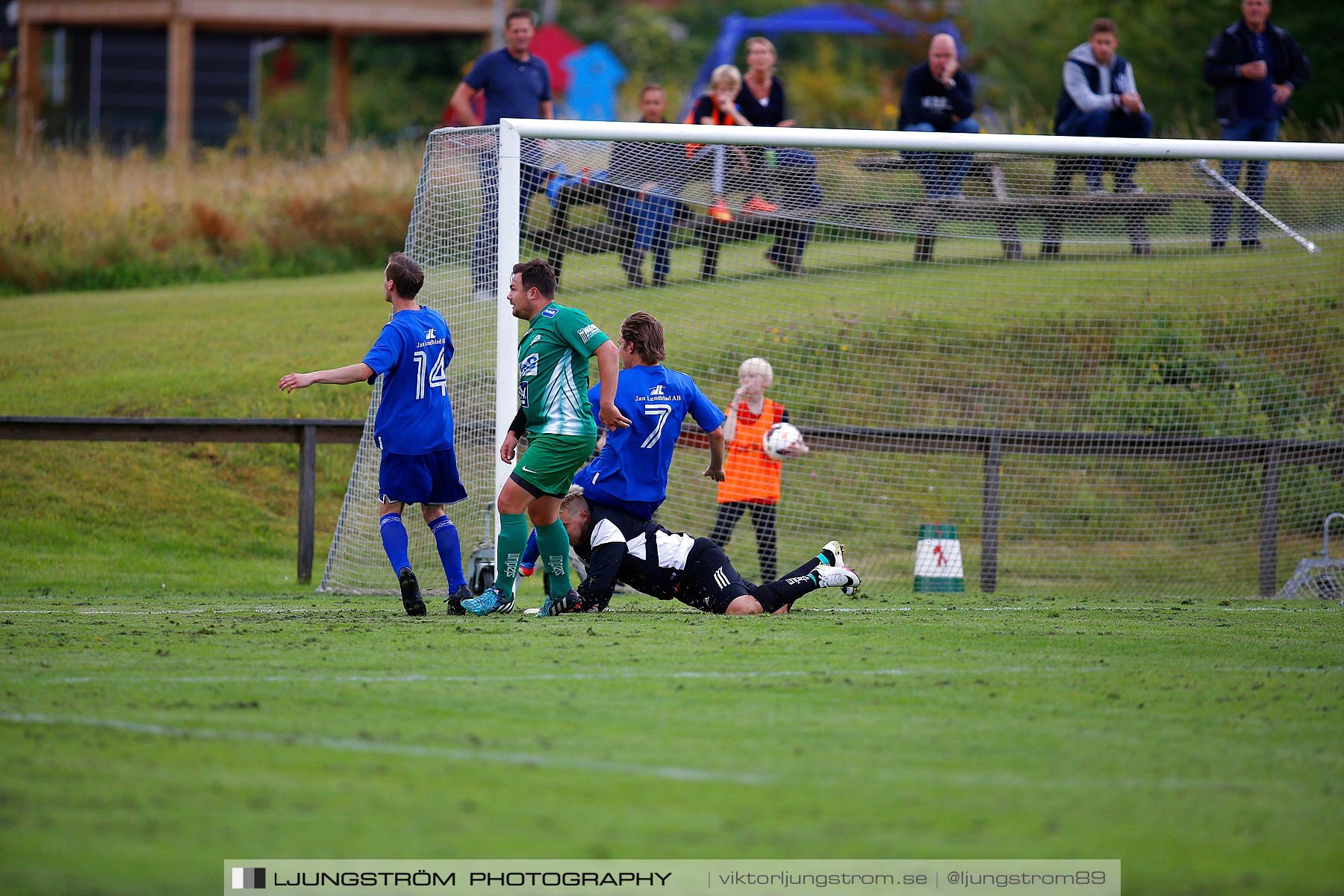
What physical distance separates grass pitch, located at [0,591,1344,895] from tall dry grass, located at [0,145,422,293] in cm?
1142

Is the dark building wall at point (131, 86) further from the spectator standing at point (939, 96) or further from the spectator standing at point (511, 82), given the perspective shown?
the spectator standing at point (939, 96)

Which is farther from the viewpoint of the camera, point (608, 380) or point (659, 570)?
point (659, 570)

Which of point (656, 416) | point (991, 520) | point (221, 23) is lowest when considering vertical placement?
point (991, 520)

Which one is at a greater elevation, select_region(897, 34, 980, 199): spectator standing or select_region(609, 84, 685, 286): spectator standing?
select_region(897, 34, 980, 199): spectator standing

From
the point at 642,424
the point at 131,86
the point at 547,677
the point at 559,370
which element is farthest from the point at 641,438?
the point at 131,86

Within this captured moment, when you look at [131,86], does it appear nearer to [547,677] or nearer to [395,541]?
[395,541]

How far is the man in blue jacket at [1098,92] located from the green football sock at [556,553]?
25.7ft

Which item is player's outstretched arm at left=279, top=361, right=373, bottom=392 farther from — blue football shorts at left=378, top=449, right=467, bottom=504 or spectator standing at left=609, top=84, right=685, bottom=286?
spectator standing at left=609, top=84, right=685, bottom=286

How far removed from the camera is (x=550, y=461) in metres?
7.90

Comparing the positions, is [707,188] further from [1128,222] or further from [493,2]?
[493,2]

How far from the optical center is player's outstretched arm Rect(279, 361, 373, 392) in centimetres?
766

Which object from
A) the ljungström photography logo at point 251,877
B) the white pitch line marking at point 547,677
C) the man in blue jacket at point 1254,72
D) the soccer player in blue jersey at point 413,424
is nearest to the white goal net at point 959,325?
the soccer player in blue jersey at point 413,424

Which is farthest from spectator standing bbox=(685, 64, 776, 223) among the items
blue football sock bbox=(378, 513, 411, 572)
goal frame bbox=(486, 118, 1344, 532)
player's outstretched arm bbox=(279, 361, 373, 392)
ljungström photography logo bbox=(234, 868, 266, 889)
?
ljungström photography logo bbox=(234, 868, 266, 889)

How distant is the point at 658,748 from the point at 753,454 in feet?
19.8
